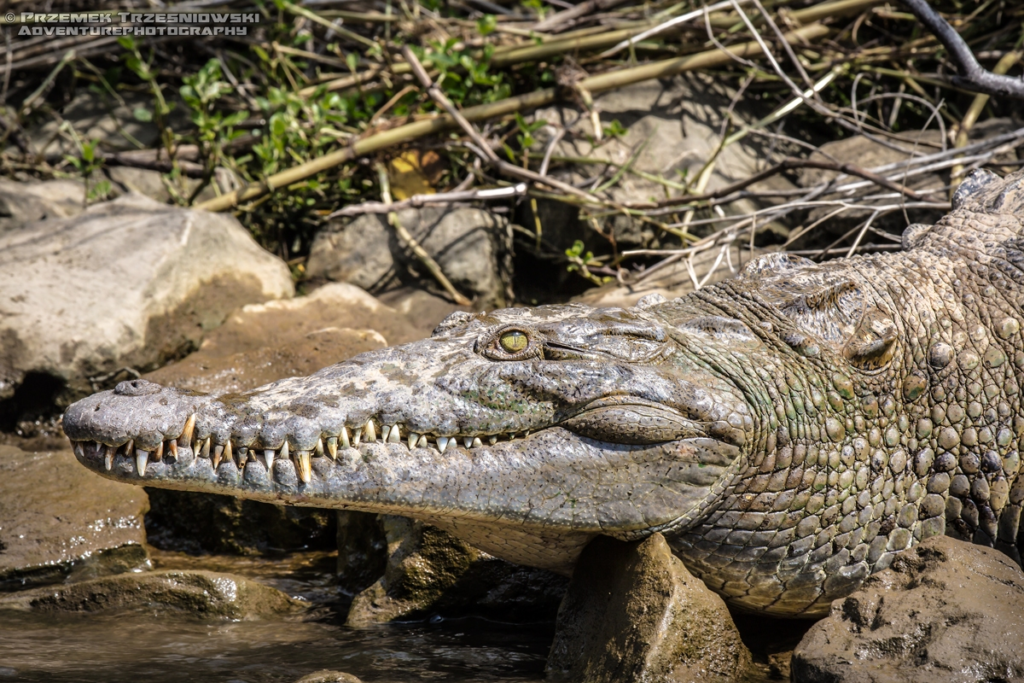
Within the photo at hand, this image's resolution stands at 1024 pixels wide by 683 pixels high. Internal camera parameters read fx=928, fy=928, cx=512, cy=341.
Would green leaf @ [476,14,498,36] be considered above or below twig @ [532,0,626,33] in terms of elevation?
below

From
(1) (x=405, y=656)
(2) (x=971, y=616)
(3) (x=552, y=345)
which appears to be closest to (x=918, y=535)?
(2) (x=971, y=616)

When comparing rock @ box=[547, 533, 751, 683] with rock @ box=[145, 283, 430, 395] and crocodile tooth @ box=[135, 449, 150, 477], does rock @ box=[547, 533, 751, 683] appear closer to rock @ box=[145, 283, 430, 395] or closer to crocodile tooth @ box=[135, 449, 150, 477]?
crocodile tooth @ box=[135, 449, 150, 477]

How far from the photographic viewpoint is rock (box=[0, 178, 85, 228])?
570 cm

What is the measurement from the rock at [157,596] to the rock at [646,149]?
317 cm

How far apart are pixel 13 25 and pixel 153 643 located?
565cm

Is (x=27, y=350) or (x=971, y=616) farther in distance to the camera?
(x=27, y=350)

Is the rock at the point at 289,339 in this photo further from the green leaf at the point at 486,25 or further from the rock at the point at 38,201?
the green leaf at the point at 486,25

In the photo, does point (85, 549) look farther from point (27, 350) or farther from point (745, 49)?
point (745, 49)

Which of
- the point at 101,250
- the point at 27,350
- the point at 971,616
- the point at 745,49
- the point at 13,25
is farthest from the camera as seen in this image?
the point at 13,25

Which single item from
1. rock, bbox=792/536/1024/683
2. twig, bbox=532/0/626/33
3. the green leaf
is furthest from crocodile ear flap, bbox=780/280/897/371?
twig, bbox=532/0/626/33

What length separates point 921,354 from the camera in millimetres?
2994

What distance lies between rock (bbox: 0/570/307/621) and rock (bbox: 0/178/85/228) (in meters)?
2.97

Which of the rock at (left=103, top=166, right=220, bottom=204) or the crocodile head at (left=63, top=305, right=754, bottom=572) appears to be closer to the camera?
the crocodile head at (left=63, top=305, right=754, bottom=572)

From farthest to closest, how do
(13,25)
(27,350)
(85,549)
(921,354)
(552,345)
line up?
(13,25) → (27,350) → (85,549) → (921,354) → (552,345)
